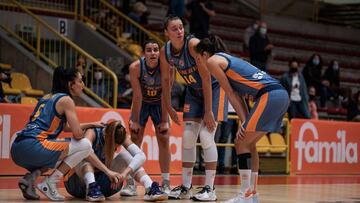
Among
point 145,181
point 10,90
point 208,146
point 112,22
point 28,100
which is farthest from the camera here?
point 112,22

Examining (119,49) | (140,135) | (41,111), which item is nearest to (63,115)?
(41,111)

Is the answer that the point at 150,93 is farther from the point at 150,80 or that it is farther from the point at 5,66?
the point at 5,66

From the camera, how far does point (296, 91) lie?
16.5 m

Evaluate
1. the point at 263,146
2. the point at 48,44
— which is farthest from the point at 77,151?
the point at 48,44

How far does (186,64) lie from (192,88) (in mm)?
362

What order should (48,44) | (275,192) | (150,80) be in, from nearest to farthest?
1. (150,80)
2. (275,192)
3. (48,44)

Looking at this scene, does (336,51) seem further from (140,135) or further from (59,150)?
(59,150)

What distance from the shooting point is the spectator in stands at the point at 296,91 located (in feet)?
53.8

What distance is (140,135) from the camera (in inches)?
356

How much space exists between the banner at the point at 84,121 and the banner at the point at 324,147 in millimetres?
3067

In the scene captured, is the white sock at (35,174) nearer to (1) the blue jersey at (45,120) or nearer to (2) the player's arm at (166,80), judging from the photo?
(1) the blue jersey at (45,120)

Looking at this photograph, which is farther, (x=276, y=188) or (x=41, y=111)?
(x=276, y=188)

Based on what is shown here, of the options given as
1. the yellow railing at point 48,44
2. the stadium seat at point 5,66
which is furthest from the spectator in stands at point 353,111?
the stadium seat at point 5,66

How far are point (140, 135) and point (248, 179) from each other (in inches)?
79.6
